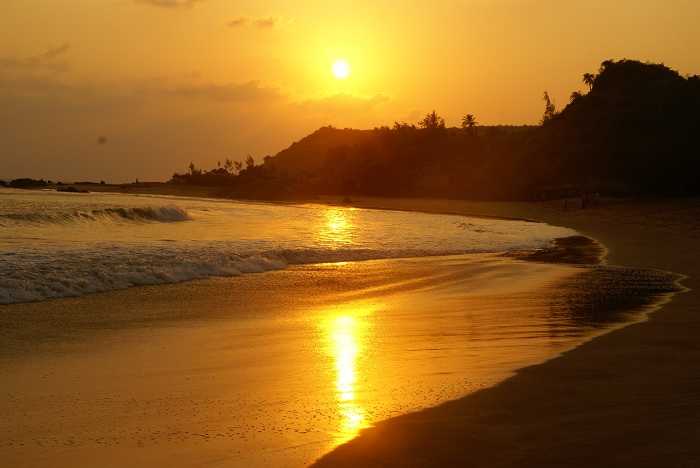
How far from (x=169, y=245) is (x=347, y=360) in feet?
37.2

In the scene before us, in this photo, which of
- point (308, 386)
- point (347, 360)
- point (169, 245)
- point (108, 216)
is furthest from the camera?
point (108, 216)

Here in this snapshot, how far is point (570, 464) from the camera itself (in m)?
3.92

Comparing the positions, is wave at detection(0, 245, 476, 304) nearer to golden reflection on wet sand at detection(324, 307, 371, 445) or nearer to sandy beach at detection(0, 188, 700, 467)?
sandy beach at detection(0, 188, 700, 467)

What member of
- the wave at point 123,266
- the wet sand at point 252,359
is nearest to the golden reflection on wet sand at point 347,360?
the wet sand at point 252,359

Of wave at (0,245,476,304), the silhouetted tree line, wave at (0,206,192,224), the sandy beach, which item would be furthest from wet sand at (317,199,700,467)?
the silhouetted tree line

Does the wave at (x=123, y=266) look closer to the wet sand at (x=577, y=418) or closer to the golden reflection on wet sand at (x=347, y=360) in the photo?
the golden reflection on wet sand at (x=347, y=360)

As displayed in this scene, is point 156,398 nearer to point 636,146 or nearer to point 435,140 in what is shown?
point 636,146

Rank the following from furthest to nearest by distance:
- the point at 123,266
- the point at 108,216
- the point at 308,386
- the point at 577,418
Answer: the point at 108,216, the point at 123,266, the point at 308,386, the point at 577,418

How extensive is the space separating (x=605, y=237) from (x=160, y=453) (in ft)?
80.6

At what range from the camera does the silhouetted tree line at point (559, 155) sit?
56375 mm

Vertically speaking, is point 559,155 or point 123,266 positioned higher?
point 559,155

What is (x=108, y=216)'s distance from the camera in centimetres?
2612

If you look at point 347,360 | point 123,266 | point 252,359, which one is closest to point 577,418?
→ point 347,360

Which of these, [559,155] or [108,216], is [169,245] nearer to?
[108,216]
